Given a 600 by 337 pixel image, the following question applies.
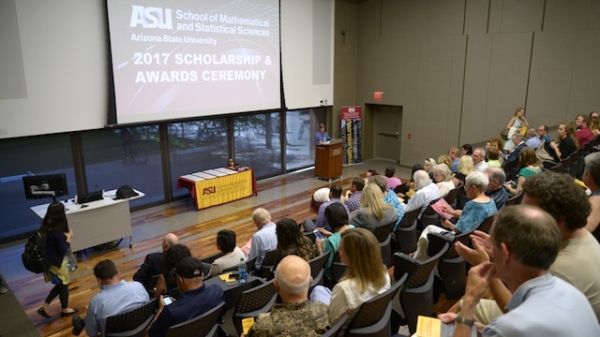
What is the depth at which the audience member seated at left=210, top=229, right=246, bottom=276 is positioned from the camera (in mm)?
3943

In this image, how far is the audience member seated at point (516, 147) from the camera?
7.38m

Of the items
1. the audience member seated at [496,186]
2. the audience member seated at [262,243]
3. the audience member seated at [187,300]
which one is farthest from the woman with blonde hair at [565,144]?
the audience member seated at [187,300]

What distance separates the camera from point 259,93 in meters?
9.52

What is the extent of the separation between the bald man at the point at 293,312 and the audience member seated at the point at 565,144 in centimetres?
678

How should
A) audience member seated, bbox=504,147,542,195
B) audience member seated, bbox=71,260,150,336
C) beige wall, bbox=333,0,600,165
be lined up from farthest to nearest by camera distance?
beige wall, bbox=333,0,600,165
audience member seated, bbox=504,147,542,195
audience member seated, bbox=71,260,150,336

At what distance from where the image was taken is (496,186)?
4438 millimetres

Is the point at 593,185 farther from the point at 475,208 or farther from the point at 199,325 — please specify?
the point at 199,325

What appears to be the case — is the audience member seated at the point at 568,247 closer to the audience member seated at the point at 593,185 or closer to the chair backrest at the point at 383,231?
the audience member seated at the point at 593,185

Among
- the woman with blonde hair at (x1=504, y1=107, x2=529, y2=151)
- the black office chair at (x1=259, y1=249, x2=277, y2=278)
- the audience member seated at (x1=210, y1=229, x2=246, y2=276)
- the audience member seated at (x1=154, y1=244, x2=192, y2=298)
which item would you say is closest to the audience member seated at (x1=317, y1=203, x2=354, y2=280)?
the black office chair at (x1=259, y1=249, x2=277, y2=278)

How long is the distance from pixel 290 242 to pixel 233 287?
0.64 metres

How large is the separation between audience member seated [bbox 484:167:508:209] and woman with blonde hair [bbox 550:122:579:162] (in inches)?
145

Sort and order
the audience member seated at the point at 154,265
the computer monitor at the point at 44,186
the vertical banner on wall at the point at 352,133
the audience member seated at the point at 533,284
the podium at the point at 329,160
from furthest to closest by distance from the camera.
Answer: the vertical banner on wall at the point at 352,133
the podium at the point at 329,160
the computer monitor at the point at 44,186
the audience member seated at the point at 154,265
the audience member seated at the point at 533,284

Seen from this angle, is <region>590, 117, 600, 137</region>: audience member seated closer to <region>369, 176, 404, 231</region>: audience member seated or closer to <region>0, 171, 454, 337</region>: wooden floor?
<region>369, 176, 404, 231</region>: audience member seated

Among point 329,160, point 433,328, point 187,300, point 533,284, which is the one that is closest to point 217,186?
point 329,160
